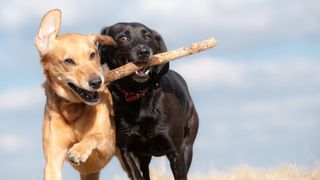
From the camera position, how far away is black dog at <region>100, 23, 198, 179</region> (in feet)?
30.1

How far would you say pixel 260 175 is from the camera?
1205 centimetres

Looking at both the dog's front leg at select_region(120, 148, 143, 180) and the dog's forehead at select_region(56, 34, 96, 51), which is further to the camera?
the dog's front leg at select_region(120, 148, 143, 180)

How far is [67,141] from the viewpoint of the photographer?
8.68 meters

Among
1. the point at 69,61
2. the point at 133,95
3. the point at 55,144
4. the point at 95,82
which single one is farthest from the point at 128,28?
the point at 55,144

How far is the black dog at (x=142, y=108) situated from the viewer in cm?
919

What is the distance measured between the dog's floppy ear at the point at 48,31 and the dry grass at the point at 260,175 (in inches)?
172

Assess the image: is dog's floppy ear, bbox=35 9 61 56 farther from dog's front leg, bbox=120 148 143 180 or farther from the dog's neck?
dog's front leg, bbox=120 148 143 180

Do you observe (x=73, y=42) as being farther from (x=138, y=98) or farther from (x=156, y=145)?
(x=156, y=145)

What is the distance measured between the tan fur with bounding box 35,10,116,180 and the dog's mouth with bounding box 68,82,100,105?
0.09 metres

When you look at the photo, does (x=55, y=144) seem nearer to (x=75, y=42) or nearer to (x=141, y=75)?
(x=75, y=42)

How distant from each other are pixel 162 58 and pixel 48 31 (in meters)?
1.36

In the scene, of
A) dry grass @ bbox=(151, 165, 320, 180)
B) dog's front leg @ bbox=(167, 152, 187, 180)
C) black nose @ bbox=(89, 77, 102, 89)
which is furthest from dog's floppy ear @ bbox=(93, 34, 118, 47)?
dry grass @ bbox=(151, 165, 320, 180)

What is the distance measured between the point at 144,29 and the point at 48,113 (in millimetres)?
1589

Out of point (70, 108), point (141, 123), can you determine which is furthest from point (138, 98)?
point (70, 108)
